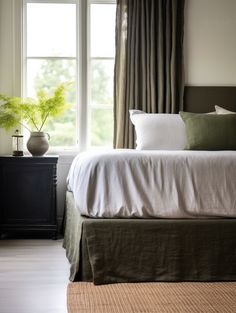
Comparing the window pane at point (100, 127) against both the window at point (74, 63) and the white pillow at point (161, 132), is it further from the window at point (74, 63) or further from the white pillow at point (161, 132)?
the white pillow at point (161, 132)

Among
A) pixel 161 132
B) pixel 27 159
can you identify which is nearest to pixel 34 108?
pixel 27 159

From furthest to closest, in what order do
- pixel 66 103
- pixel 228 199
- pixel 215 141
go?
pixel 66 103, pixel 215 141, pixel 228 199

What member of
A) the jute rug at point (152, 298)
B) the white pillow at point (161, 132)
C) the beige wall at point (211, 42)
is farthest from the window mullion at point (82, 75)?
the jute rug at point (152, 298)

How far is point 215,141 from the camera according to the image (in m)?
4.10

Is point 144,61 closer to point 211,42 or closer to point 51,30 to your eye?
point 211,42

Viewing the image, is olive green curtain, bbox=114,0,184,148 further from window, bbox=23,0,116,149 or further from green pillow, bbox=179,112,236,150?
green pillow, bbox=179,112,236,150

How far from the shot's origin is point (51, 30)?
17.1ft

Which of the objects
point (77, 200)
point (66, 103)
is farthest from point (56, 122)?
A: point (77, 200)

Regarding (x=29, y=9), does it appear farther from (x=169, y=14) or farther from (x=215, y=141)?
(x=215, y=141)

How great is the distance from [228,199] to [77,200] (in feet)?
3.08

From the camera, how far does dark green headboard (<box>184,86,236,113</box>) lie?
5.14 m

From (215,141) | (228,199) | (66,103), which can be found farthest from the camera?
(66,103)

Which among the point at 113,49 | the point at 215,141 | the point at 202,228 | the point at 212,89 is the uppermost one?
the point at 113,49

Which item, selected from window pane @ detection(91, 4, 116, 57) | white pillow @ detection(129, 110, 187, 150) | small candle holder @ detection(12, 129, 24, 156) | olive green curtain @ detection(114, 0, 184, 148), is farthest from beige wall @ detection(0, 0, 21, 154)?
white pillow @ detection(129, 110, 187, 150)
